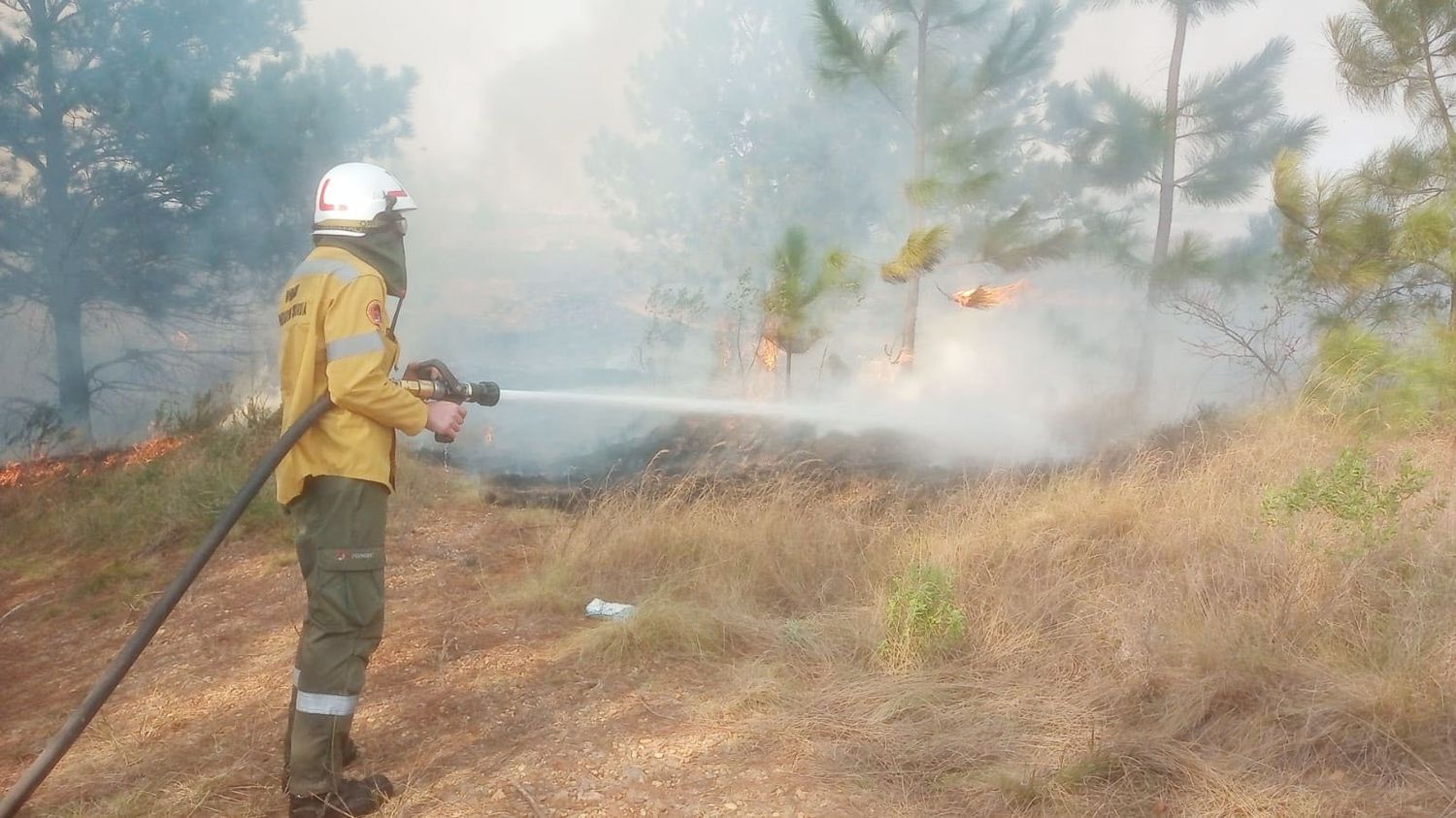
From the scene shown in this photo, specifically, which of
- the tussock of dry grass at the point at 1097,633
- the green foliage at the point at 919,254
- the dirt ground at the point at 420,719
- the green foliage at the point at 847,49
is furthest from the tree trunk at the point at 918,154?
the dirt ground at the point at 420,719

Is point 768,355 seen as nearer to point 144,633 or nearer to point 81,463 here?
point 81,463

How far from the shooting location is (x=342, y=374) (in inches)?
94.7

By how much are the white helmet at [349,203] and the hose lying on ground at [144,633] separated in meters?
0.49

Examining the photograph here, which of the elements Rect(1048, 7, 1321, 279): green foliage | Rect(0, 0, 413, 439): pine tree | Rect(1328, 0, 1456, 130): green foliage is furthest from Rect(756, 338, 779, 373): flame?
Rect(1328, 0, 1456, 130): green foliage

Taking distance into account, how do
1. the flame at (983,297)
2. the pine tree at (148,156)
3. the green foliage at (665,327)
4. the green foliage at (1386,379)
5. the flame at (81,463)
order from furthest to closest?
the green foliage at (665,327) < the flame at (983,297) < the pine tree at (148,156) < the flame at (81,463) < the green foliage at (1386,379)

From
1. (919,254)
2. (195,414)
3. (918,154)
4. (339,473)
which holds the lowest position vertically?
(195,414)

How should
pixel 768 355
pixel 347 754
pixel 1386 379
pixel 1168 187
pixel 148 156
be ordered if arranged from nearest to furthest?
pixel 347 754 < pixel 1386 379 < pixel 148 156 < pixel 1168 187 < pixel 768 355

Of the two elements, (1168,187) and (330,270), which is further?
(1168,187)

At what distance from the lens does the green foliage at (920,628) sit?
326 centimetres

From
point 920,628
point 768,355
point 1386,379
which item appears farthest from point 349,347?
point 768,355

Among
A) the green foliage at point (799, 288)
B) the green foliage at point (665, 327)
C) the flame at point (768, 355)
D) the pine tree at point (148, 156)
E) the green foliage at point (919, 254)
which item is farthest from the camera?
the green foliage at point (665, 327)

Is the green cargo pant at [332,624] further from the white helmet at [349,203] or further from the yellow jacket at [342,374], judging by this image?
the white helmet at [349,203]

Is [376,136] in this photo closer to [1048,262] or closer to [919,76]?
[919,76]

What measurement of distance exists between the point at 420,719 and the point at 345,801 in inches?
24.0
